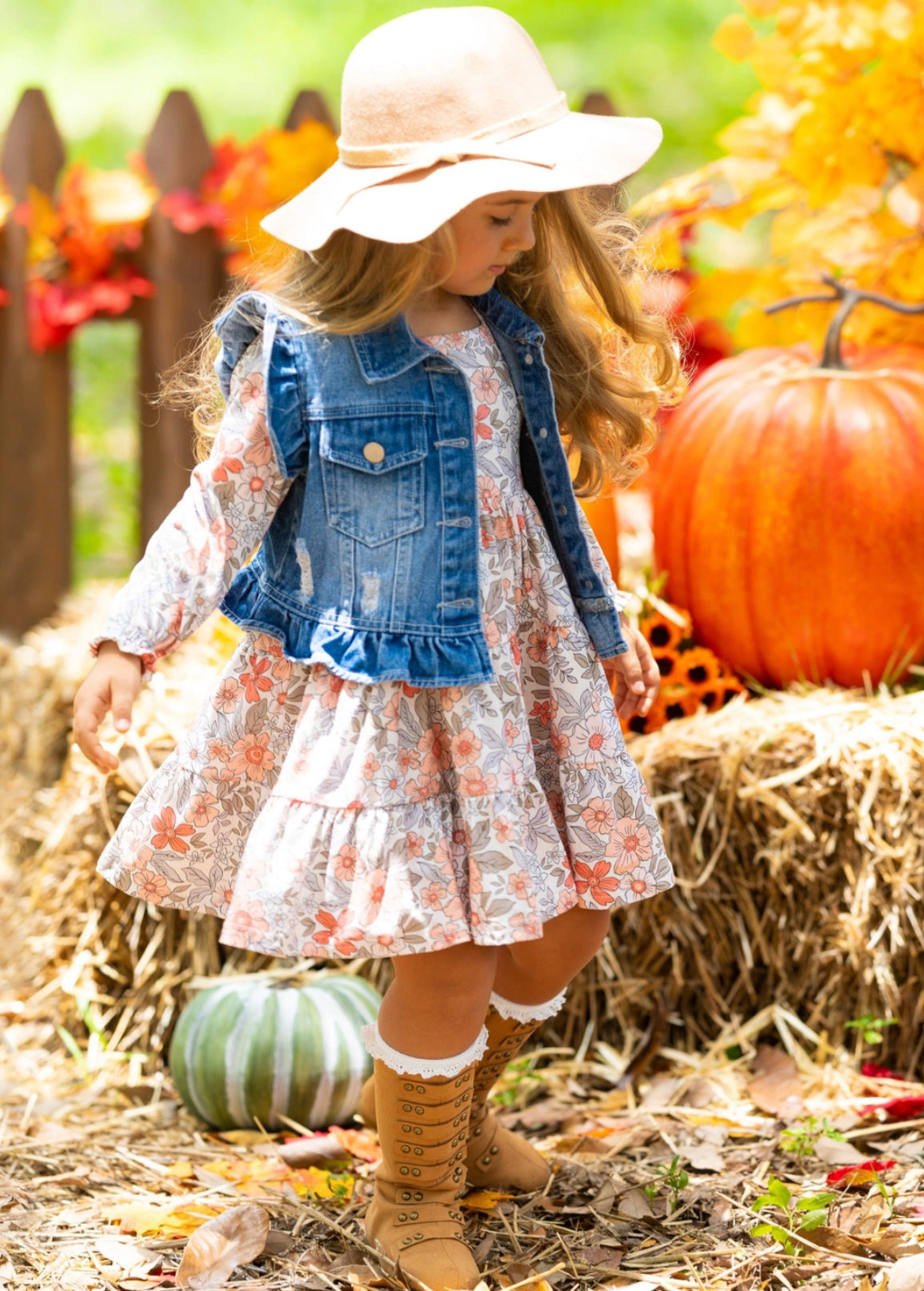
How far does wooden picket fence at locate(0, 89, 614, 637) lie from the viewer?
12.5 ft

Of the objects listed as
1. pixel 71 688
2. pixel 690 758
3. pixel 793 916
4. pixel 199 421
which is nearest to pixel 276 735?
pixel 199 421

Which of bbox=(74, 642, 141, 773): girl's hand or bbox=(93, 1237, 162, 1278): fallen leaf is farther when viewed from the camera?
bbox=(93, 1237, 162, 1278): fallen leaf

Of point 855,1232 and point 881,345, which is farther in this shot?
point 881,345

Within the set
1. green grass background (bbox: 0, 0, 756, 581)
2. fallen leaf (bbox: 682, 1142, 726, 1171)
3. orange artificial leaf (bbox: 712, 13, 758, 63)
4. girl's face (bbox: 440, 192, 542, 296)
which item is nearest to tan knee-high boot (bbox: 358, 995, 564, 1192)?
fallen leaf (bbox: 682, 1142, 726, 1171)

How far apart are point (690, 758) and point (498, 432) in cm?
85

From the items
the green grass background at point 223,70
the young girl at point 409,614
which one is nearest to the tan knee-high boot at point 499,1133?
the young girl at point 409,614

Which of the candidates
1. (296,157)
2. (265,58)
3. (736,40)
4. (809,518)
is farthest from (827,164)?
(265,58)

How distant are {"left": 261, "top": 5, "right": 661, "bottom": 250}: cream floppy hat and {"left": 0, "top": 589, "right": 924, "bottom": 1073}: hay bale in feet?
3.50

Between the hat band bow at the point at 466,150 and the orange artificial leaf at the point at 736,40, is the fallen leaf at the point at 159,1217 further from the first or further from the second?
the orange artificial leaf at the point at 736,40

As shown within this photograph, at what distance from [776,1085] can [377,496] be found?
1210mm

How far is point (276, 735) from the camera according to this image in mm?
1745

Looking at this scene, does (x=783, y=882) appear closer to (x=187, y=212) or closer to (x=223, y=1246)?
(x=223, y=1246)

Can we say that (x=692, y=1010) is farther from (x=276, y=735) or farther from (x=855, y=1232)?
(x=276, y=735)

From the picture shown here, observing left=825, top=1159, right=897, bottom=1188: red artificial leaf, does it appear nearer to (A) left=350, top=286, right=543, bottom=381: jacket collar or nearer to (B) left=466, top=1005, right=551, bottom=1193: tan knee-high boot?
(B) left=466, top=1005, right=551, bottom=1193: tan knee-high boot
